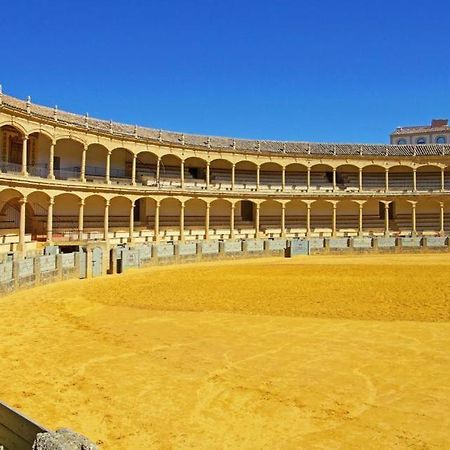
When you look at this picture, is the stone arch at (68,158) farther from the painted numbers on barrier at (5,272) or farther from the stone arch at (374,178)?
the stone arch at (374,178)

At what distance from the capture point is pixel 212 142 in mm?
36875

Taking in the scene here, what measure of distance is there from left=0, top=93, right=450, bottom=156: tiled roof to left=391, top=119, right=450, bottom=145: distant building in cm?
2168

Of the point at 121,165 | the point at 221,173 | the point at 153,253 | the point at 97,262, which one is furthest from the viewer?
the point at 221,173

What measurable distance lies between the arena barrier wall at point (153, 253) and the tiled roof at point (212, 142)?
839 cm

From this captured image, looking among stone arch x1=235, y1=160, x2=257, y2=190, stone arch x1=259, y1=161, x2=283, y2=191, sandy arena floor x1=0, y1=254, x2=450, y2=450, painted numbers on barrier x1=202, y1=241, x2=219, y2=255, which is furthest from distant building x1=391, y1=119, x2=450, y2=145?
sandy arena floor x1=0, y1=254, x2=450, y2=450

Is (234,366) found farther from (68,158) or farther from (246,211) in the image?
(246,211)

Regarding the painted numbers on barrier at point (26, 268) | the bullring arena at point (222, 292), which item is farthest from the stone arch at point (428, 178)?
the painted numbers on barrier at point (26, 268)

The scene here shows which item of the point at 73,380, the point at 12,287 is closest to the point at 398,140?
the point at 12,287

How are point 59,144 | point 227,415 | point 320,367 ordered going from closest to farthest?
1. point 227,415
2. point 320,367
3. point 59,144

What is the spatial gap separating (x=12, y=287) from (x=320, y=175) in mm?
31710

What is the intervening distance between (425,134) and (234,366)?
201 feet

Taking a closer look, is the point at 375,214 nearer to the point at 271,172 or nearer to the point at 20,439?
the point at 271,172

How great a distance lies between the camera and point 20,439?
149 inches

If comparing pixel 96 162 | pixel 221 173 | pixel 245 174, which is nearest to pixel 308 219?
pixel 245 174
